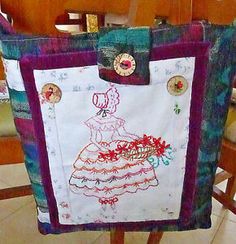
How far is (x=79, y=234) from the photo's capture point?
4.16 ft

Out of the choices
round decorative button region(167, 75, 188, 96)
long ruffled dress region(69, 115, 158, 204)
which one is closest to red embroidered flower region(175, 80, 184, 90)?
round decorative button region(167, 75, 188, 96)

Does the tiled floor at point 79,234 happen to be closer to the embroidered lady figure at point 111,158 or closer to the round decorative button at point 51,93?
the embroidered lady figure at point 111,158

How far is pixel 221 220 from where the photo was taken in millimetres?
1353

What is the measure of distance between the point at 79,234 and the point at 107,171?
703mm

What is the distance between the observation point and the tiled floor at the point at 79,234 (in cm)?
124

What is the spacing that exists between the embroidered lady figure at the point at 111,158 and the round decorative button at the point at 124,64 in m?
0.04

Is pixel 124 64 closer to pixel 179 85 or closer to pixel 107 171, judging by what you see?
pixel 179 85

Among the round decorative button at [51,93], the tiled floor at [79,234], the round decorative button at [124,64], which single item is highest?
the round decorative button at [124,64]

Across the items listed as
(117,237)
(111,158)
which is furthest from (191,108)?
(117,237)

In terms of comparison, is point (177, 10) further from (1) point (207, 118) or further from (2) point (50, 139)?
(2) point (50, 139)

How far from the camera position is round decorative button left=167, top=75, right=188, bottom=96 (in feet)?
1.87

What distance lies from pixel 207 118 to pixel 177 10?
285 mm

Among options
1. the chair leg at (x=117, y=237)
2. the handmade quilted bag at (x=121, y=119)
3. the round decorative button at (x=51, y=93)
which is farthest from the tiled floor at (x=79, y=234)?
the round decorative button at (x=51, y=93)

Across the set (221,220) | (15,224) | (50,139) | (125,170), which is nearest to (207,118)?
(125,170)
